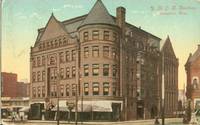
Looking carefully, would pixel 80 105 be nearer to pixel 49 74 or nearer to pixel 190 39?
pixel 49 74

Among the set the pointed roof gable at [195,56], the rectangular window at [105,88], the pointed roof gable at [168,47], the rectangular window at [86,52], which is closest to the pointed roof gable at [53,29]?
the rectangular window at [86,52]

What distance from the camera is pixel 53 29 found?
3746mm

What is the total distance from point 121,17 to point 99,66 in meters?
0.31

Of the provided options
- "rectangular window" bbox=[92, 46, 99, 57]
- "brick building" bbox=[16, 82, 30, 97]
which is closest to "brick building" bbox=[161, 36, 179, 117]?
"rectangular window" bbox=[92, 46, 99, 57]

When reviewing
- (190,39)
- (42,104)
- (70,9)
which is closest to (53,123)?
(42,104)

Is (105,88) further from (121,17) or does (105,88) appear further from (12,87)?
(12,87)

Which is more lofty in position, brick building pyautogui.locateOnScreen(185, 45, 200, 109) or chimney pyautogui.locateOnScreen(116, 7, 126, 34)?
chimney pyautogui.locateOnScreen(116, 7, 126, 34)

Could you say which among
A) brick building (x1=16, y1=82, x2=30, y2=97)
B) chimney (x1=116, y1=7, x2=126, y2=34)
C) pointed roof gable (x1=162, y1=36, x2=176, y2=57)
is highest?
chimney (x1=116, y1=7, x2=126, y2=34)

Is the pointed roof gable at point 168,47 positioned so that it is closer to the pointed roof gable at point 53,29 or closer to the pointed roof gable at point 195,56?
the pointed roof gable at point 195,56

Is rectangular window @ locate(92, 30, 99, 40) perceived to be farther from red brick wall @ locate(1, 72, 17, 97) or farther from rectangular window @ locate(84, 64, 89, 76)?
red brick wall @ locate(1, 72, 17, 97)

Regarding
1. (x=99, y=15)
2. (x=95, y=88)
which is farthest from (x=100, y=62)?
(x=99, y=15)

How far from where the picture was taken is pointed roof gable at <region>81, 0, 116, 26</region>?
3.62 m

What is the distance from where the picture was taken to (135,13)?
364cm

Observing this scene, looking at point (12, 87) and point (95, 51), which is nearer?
point (95, 51)
